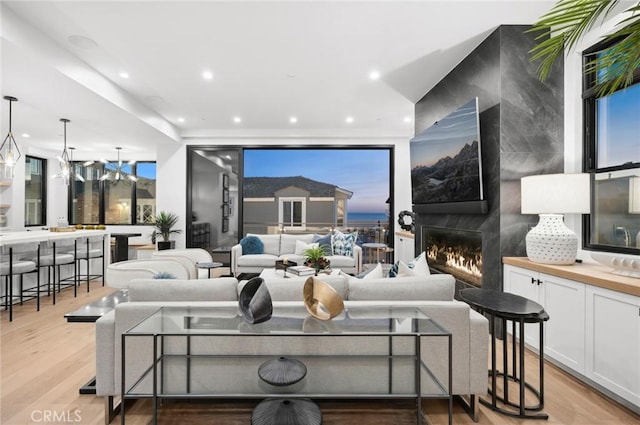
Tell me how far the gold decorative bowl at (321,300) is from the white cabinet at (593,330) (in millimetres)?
1749

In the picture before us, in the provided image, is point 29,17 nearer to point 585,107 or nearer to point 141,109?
point 141,109

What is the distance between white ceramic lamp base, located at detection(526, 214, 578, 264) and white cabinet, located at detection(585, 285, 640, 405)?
1.49 feet

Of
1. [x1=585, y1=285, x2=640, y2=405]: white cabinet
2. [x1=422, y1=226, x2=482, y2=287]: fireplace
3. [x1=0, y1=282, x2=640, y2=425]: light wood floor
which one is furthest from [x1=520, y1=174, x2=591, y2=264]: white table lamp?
[x1=0, y1=282, x2=640, y2=425]: light wood floor

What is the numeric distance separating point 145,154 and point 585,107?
846 centimetres

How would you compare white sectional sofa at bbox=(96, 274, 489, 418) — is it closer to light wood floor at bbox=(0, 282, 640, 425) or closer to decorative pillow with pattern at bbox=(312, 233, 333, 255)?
light wood floor at bbox=(0, 282, 640, 425)

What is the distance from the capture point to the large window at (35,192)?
759cm

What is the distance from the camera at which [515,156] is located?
3.11 meters

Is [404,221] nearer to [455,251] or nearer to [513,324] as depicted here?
[455,251]

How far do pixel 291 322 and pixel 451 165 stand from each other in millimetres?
2841

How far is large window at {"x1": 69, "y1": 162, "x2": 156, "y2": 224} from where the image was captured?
8281mm

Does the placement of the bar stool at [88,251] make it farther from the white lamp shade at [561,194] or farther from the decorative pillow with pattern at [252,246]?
the white lamp shade at [561,194]

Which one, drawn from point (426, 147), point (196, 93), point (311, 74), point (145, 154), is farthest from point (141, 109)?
point (426, 147)

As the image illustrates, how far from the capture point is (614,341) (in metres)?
2.08

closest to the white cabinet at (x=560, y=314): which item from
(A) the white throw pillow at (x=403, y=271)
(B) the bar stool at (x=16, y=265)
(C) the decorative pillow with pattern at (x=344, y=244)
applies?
(A) the white throw pillow at (x=403, y=271)
